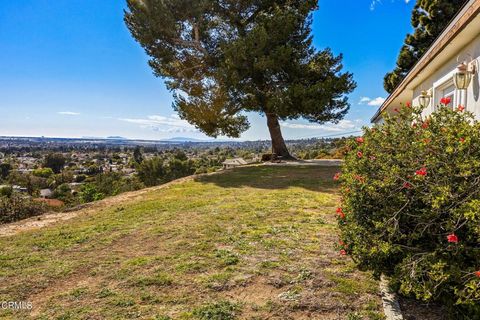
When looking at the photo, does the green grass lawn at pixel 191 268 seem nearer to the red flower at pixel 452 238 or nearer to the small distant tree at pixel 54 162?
the red flower at pixel 452 238

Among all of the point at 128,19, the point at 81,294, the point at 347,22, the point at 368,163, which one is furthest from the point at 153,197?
the point at 347,22

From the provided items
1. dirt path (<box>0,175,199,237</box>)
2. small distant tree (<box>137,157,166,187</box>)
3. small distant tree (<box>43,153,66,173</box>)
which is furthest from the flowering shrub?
small distant tree (<box>43,153,66,173</box>)

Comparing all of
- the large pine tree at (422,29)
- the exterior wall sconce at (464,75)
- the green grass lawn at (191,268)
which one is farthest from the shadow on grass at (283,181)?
the large pine tree at (422,29)

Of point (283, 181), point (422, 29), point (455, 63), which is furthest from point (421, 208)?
point (422, 29)

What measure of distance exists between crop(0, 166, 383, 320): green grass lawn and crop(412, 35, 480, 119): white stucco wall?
3.10 meters

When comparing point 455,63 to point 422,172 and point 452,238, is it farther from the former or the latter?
point 452,238

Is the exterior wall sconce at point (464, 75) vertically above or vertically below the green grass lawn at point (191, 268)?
above

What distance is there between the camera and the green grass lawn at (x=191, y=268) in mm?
3025

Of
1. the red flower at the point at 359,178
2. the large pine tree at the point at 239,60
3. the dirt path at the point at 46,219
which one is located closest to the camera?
the red flower at the point at 359,178

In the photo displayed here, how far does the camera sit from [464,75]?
5105 mm

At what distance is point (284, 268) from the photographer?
12.6ft

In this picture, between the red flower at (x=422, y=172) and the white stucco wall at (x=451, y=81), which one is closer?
the red flower at (x=422, y=172)

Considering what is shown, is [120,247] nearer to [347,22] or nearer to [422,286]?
[422,286]

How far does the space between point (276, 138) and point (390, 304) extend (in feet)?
55.4
